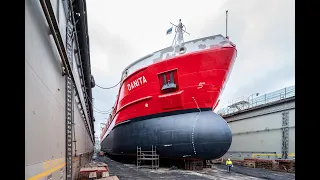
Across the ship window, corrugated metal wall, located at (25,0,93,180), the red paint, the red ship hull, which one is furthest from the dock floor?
corrugated metal wall, located at (25,0,93,180)

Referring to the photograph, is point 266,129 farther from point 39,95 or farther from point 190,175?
point 39,95

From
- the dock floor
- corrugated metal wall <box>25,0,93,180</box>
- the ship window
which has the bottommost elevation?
the dock floor

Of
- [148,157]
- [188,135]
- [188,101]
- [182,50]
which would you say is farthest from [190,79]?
[148,157]

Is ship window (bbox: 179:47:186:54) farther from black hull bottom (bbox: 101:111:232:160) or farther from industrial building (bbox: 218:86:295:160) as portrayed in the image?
industrial building (bbox: 218:86:295:160)

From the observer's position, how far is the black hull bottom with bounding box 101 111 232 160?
12.6 m

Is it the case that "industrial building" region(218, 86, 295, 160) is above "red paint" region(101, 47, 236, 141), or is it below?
below

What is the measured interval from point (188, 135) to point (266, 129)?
31.4 ft

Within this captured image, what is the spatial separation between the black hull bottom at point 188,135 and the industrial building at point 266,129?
6.48 metres

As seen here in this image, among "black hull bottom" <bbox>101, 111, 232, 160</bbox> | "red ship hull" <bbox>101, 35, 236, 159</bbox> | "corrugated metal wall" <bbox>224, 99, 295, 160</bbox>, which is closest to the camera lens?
"black hull bottom" <bbox>101, 111, 232, 160</bbox>
